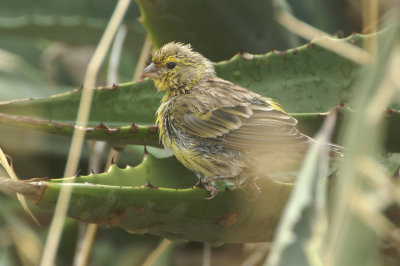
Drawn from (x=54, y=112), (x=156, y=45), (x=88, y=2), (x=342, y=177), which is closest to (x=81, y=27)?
(x=88, y=2)

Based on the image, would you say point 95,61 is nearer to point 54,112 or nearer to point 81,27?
point 54,112

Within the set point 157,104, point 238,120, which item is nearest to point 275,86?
point 238,120

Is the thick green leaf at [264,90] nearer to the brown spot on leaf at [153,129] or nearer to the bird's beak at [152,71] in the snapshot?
the brown spot on leaf at [153,129]

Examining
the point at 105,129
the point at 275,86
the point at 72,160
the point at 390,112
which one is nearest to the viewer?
the point at 72,160

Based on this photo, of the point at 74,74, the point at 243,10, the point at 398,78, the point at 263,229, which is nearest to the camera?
the point at 398,78

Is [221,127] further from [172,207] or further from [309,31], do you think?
[172,207]

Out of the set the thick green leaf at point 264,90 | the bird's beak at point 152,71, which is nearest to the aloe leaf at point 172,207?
the thick green leaf at point 264,90
